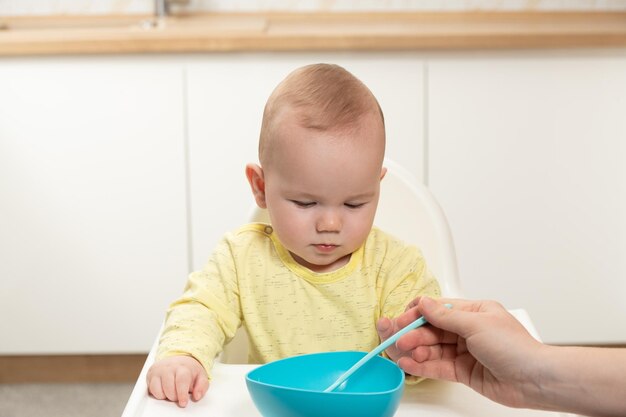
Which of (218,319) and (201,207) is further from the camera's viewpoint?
(201,207)

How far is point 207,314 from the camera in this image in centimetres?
111

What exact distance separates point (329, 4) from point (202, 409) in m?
2.22

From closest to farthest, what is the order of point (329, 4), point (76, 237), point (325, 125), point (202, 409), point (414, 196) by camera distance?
point (202, 409), point (325, 125), point (414, 196), point (76, 237), point (329, 4)

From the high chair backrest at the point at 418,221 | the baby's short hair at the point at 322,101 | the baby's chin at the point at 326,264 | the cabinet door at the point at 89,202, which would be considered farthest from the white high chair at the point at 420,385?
the cabinet door at the point at 89,202

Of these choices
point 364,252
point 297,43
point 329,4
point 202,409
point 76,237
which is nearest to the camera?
point 202,409

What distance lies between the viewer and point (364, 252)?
1.20 metres

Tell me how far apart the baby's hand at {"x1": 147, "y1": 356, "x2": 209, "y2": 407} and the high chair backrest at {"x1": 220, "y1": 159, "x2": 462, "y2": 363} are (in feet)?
1.37

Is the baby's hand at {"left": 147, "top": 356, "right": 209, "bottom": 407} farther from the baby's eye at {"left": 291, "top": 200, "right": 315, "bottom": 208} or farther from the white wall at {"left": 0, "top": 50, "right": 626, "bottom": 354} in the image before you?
the white wall at {"left": 0, "top": 50, "right": 626, "bottom": 354}

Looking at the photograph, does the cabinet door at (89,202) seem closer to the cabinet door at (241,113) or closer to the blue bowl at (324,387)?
the cabinet door at (241,113)

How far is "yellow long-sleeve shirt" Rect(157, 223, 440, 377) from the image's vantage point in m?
1.17

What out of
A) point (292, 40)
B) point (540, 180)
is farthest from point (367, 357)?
point (540, 180)

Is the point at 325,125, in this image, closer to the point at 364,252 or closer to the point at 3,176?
the point at 364,252

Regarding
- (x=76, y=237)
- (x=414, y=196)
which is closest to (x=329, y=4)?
(x=76, y=237)

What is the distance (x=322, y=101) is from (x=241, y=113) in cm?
139
